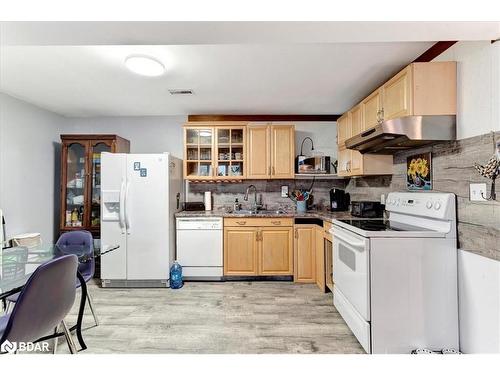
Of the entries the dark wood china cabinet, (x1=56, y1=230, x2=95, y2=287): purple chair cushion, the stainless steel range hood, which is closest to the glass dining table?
(x1=56, y1=230, x2=95, y2=287): purple chair cushion

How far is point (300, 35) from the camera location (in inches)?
43.4

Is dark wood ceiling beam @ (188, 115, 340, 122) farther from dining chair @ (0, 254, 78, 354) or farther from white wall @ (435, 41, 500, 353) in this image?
dining chair @ (0, 254, 78, 354)

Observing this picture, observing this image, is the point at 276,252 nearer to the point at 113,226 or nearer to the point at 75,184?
the point at 113,226

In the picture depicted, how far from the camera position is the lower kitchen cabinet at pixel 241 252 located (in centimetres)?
335

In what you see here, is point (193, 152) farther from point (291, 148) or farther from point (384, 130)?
point (384, 130)

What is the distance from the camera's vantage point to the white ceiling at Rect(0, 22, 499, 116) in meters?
1.07

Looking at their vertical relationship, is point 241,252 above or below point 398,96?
below

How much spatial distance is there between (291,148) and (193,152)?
1.47 meters

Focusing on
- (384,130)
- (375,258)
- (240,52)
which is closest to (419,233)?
(375,258)

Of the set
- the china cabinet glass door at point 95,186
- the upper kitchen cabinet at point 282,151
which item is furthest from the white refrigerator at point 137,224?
the upper kitchen cabinet at point 282,151

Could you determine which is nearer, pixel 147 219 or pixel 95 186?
pixel 147 219

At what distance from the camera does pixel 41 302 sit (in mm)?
1285

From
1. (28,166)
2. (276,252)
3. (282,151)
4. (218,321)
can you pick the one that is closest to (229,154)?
(282,151)

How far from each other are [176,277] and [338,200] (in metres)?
2.47
